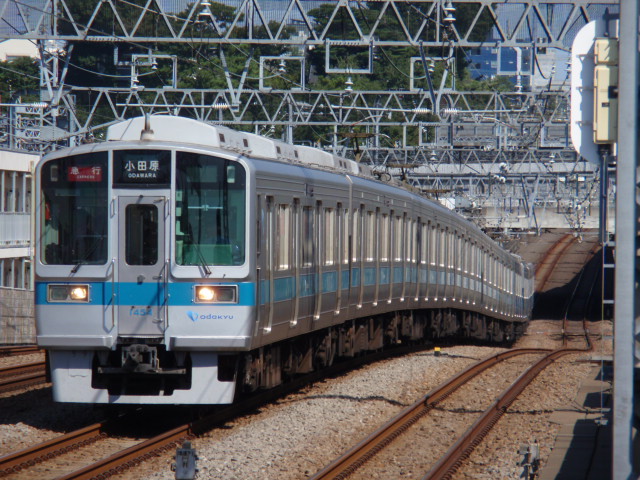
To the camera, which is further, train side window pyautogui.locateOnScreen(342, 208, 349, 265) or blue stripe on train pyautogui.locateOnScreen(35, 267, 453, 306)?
train side window pyautogui.locateOnScreen(342, 208, 349, 265)

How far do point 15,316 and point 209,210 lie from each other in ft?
42.5

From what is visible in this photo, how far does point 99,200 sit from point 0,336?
41.0 ft

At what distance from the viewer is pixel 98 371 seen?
9.63 m

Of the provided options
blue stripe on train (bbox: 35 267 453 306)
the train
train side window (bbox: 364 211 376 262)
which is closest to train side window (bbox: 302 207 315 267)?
blue stripe on train (bbox: 35 267 453 306)

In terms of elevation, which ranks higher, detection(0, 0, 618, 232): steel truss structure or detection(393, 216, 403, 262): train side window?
detection(0, 0, 618, 232): steel truss structure

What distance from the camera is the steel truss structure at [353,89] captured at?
16.1 m

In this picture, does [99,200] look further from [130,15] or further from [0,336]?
[130,15]

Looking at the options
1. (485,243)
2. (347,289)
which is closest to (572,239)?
(485,243)

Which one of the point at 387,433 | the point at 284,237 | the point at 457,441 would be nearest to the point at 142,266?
the point at 284,237

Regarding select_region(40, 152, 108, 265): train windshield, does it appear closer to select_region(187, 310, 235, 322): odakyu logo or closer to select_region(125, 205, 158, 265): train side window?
select_region(125, 205, 158, 265): train side window

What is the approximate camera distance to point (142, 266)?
9.59 m

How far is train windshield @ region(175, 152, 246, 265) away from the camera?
9.59 meters

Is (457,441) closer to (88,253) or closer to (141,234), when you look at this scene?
(141,234)

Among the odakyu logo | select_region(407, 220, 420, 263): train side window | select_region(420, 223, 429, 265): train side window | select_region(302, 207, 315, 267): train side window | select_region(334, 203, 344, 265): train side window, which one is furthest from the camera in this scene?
select_region(420, 223, 429, 265): train side window
